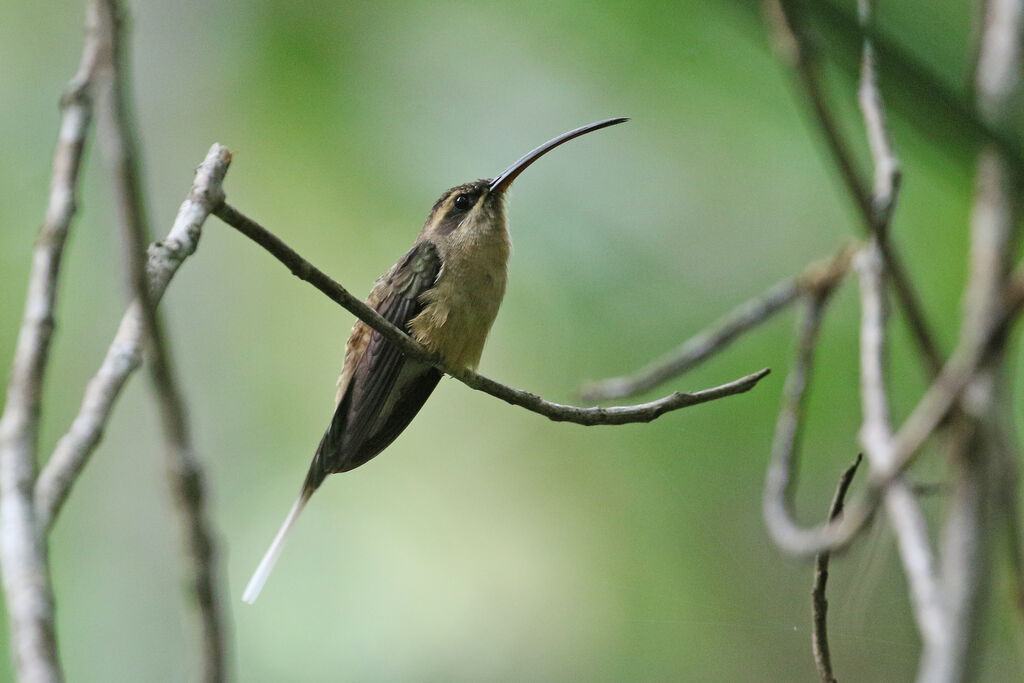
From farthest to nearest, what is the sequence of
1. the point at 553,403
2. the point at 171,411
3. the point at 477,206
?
the point at 477,206
the point at 553,403
the point at 171,411

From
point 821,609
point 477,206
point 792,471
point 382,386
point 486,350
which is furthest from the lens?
point 486,350

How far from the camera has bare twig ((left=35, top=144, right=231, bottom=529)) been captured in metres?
1.58

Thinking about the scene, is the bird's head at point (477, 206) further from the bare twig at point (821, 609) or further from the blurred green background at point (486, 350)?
the bare twig at point (821, 609)

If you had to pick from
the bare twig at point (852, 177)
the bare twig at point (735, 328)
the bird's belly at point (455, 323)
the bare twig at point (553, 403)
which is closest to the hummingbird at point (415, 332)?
the bird's belly at point (455, 323)

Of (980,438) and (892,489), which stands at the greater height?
(980,438)

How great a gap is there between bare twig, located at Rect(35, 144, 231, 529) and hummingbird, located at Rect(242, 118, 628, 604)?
4.56 ft

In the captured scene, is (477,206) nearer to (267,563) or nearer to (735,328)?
(735,328)

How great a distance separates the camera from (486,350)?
6305 mm

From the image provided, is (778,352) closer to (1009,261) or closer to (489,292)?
(489,292)

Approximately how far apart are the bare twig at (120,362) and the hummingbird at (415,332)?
1391 millimetres

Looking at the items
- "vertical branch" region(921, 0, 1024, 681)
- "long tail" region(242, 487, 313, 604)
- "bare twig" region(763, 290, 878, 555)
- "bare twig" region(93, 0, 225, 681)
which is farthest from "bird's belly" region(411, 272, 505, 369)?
"bare twig" region(93, 0, 225, 681)

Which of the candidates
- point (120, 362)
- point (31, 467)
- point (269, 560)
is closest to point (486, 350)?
point (269, 560)

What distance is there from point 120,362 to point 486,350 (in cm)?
436

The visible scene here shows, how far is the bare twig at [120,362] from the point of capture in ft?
5.19
